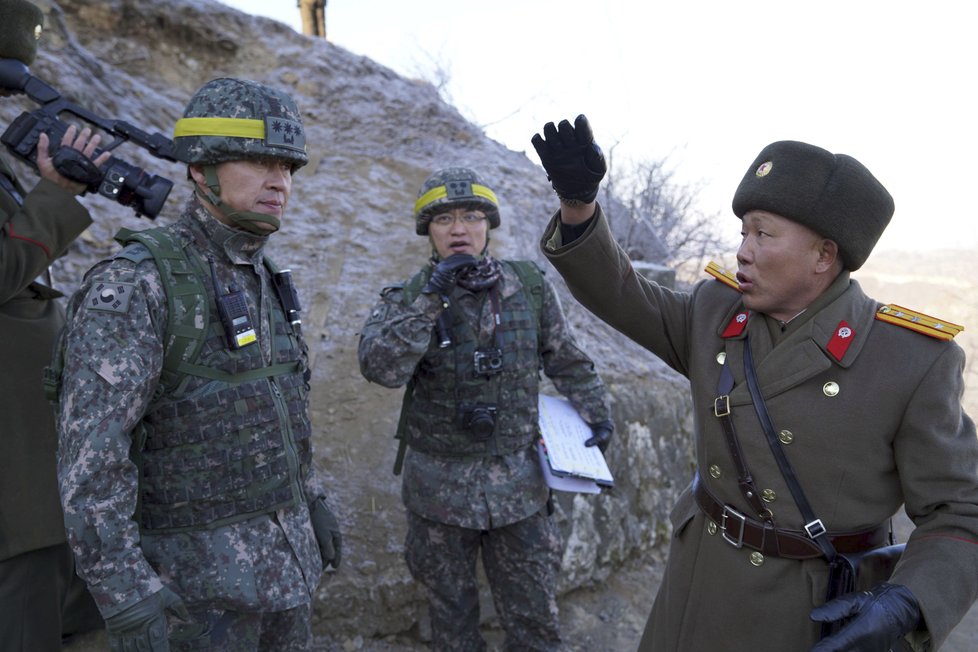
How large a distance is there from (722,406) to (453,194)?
1.69 m

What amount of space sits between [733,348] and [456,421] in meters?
1.41

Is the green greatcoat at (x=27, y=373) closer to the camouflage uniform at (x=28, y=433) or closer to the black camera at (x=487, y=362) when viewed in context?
the camouflage uniform at (x=28, y=433)

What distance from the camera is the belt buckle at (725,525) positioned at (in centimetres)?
198

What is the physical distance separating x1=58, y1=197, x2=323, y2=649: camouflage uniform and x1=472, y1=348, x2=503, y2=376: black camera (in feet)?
3.48

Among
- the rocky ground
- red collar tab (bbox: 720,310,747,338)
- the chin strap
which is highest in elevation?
the chin strap

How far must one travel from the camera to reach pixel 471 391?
10.3 ft

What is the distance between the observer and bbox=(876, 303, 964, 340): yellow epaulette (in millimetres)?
1868

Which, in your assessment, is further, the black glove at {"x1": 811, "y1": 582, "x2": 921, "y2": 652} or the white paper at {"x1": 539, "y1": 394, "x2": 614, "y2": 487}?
the white paper at {"x1": 539, "y1": 394, "x2": 614, "y2": 487}

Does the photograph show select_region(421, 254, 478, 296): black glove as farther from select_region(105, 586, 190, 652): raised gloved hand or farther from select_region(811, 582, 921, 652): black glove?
select_region(811, 582, 921, 652): black glove

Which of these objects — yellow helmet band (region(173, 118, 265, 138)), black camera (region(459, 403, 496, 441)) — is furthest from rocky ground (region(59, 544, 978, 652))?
yellow helmet band (region(173, 118, 265, 138))

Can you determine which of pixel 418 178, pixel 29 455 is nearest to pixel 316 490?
pixel 29 455

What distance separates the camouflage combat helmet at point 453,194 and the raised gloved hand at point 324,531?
1.41 metres

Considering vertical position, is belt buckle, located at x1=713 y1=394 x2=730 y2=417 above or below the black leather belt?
above

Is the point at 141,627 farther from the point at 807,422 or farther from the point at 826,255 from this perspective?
the point at 826,255
